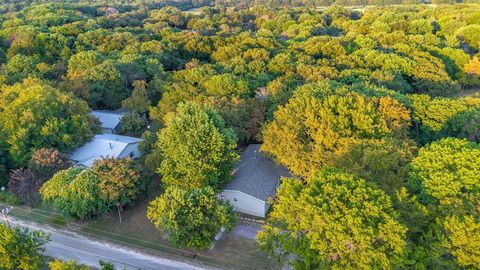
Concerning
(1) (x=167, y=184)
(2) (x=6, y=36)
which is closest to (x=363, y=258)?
(1) (x=167, y=184)

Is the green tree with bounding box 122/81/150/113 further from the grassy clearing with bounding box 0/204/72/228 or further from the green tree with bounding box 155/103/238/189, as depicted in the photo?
the grassy clearing with bounding box 0/204/72/228

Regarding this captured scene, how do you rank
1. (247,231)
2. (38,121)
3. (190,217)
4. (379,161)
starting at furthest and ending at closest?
(38,121) < (247,231) < (379,161) < (190,217)

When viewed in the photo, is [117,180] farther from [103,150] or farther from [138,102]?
[138,102]

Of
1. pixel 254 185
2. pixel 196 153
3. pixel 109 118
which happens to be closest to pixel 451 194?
pixel 254 185

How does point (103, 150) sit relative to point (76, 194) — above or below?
below

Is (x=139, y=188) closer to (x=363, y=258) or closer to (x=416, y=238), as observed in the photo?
(x=363, y=258)
